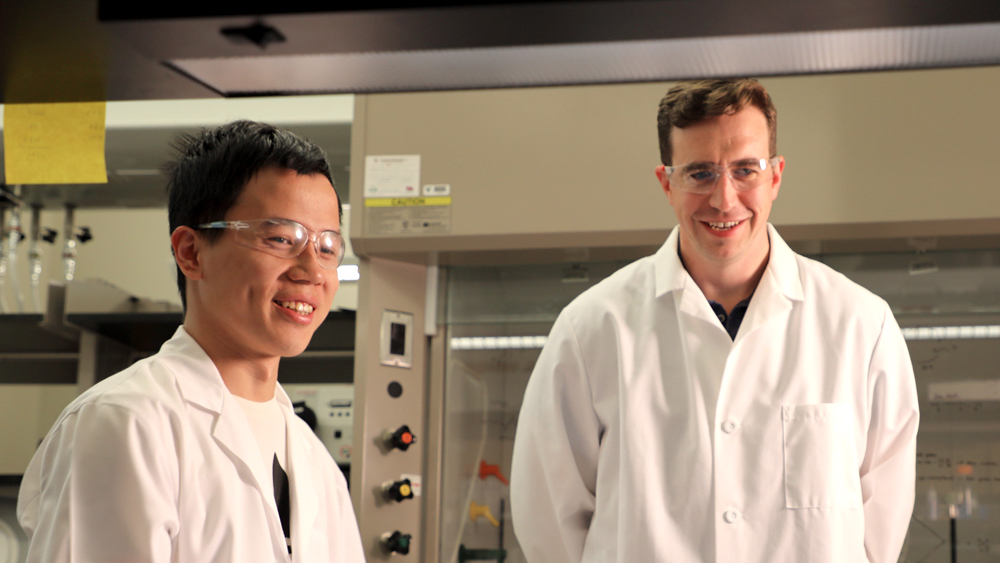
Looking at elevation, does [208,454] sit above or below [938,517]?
above

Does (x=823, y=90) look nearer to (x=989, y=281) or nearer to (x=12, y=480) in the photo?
(x=989, y=281)

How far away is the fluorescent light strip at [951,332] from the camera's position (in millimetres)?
1967

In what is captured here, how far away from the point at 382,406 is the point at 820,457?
3.52 feet

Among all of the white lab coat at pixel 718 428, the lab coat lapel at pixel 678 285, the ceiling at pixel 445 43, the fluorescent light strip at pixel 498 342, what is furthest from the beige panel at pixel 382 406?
the ceiling at pixel 445 43

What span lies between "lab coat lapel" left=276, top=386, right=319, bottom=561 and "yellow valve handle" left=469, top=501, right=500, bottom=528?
962mm

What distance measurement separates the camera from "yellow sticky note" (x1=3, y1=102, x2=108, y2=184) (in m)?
0.70

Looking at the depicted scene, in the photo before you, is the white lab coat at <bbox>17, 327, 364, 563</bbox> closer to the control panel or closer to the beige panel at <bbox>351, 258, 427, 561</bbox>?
the beige panel at <bbox>351, 258, 427, 561</bbox>

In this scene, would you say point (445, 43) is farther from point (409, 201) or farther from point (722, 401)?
point (409, 201)

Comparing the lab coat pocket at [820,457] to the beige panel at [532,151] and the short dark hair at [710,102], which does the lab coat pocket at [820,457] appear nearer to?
the short dark hair at [710,102]

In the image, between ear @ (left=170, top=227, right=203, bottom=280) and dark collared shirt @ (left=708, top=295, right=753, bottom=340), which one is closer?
ear @ (left=170, top=227, right=203, bottom=280)

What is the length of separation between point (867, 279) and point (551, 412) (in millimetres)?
1007

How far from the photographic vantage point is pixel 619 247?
6.27 ft

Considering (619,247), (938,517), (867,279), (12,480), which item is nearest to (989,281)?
(867,279)

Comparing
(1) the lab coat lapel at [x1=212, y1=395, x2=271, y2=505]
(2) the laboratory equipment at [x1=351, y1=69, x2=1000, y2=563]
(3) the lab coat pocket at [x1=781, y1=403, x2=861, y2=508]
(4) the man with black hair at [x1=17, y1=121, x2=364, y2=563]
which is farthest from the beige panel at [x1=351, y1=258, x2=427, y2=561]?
(3) the lab coat pocket at [x1=781, y1=403, x2=861, y2=508]
